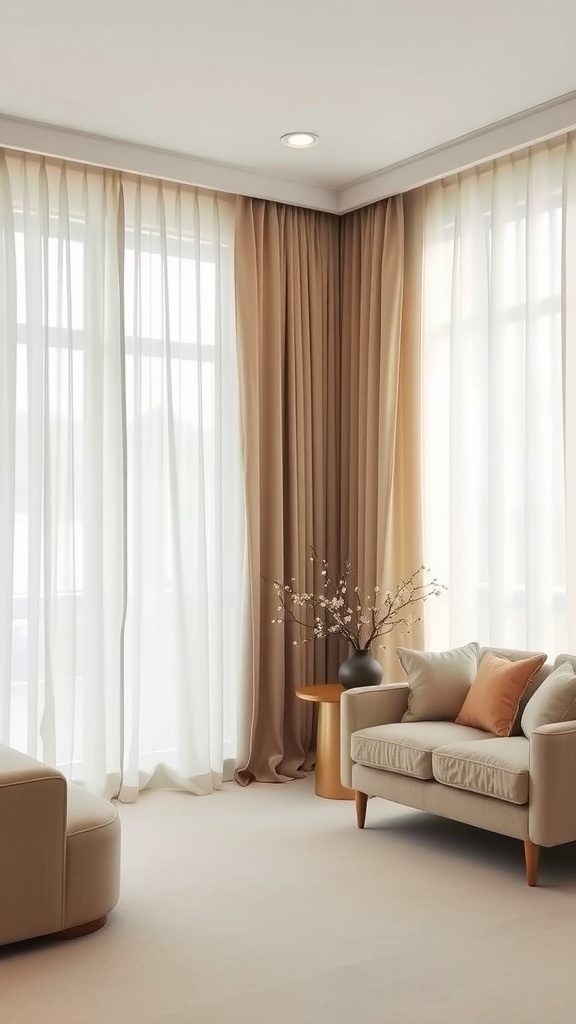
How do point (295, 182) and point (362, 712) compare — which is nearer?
point (362, 712)

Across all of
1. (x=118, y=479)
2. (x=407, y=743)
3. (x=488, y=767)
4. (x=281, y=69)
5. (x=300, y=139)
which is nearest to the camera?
(x=488, y=767)

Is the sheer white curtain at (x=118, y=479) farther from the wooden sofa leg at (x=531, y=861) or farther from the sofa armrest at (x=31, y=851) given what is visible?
the wooden sofa leg at (x=531, y=861)

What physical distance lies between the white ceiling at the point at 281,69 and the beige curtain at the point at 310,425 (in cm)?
65

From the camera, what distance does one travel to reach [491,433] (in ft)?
16.4

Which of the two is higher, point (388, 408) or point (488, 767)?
point (388, 408)

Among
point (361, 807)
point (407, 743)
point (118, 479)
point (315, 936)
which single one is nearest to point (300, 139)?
point (118, 479)

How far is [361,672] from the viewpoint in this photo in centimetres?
500

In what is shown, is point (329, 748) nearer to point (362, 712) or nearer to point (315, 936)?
point (362, 712)

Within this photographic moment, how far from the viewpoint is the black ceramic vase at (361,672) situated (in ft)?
16.4

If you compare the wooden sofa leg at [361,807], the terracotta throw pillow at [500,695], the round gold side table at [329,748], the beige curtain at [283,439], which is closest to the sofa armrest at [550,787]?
the terracotta throw pillow at [500,695]

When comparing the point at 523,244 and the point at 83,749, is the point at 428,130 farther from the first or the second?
the point at 83,749

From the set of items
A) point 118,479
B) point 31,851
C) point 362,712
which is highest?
point 118,479

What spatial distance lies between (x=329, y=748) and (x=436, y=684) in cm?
Answer: 78

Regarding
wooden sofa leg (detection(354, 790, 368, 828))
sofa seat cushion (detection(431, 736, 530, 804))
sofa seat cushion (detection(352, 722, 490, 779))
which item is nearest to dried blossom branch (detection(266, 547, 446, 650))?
sofa seat cushion (detection(352, 722, 490, 779))
